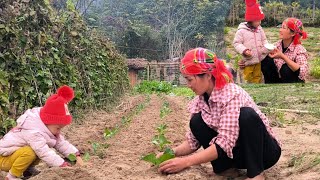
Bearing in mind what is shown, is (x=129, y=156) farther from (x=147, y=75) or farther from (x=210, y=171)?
(x=147, y=75)

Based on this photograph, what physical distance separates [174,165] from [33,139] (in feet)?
3.32

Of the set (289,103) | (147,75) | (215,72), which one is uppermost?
(215,72)

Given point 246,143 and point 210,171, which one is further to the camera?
point 210,171

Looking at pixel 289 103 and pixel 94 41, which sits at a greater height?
pixel 94 41

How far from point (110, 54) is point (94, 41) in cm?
194

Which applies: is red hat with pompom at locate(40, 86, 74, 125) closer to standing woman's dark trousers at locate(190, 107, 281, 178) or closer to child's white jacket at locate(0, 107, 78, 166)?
child's white jacket at locate(0, 107, 78, 166)

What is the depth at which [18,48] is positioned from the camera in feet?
17.7

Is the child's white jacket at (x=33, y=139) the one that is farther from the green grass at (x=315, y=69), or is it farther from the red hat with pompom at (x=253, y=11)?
the green grass at (x=315, y=69)

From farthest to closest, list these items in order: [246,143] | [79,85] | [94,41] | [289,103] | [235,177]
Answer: [94,41]
[79,85]
[289,103]
[235,177]
[246,143]

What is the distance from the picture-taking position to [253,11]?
22.5 ft

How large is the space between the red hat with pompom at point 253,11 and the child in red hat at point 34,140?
3988 mm

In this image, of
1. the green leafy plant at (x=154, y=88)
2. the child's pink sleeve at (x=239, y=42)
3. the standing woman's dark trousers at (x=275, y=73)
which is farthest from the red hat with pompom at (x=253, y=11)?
the green leafy plant at (x=154, y=88)

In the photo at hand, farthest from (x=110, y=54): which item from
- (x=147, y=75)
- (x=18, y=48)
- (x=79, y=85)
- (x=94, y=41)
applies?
(x=147, y=75)

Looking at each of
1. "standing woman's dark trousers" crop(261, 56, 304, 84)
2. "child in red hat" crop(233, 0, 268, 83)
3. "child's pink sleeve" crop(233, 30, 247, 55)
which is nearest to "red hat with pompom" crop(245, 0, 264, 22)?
"child in red hat" crop(233, 0, 268, 83)
